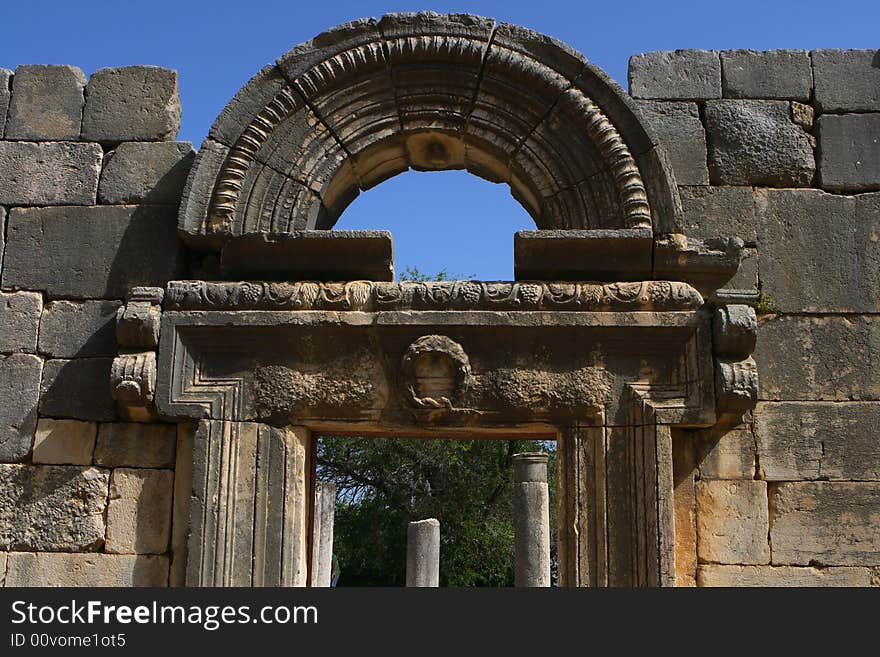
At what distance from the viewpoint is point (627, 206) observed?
5.94m

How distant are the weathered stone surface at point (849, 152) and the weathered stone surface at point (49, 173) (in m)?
4.60

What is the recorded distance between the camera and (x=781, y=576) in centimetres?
549

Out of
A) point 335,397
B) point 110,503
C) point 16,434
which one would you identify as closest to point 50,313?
point 16,434

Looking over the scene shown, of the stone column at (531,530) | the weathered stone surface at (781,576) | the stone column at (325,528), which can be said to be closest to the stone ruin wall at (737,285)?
the weathered stone surface at (781,576)

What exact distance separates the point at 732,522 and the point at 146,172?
4.15m

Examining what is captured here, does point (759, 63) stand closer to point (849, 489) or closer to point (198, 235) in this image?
point (849, 489)

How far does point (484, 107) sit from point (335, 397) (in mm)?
2056

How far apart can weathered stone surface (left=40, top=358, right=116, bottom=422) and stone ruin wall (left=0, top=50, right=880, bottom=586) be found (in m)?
0.01

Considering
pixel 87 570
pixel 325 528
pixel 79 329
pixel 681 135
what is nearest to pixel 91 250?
pixel 79 329

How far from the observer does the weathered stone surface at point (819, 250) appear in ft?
19.5

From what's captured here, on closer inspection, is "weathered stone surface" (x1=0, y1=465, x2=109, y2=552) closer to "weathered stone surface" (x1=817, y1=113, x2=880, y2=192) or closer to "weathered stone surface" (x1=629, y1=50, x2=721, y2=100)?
"weathered stone surface" (x1=629, y1=50, x2=721, y2=100)

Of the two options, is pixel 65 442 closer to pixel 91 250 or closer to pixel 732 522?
pixel 91 250

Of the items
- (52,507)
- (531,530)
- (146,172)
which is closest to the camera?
(52,507)

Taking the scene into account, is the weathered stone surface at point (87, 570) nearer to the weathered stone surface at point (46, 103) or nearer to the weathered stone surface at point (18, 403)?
the weathered stone surface at point (18, 403)
